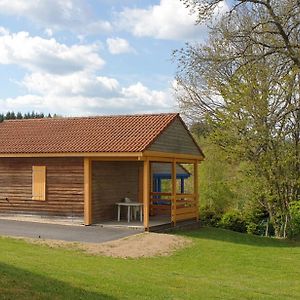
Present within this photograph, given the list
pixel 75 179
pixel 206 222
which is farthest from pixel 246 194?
pixel 75 179

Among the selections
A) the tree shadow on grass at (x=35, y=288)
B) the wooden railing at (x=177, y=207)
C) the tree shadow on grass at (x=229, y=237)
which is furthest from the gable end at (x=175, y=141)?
the tree shadow on grass at (x=35, y=288)

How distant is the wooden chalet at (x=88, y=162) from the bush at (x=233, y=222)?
7.56 m

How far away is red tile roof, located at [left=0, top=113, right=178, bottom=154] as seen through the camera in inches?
789

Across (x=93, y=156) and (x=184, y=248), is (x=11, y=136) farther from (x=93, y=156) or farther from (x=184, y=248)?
(x=184, y=248)

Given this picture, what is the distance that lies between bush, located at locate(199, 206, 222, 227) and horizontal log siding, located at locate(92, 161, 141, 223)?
31.3ft

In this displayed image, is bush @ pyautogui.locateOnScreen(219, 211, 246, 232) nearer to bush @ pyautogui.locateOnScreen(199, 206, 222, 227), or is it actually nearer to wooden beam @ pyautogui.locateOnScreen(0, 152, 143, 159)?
bush @ pyautogui.locateOnScreen(199, 206, 222, 227)

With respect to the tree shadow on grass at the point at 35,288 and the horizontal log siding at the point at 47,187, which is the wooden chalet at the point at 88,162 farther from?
the tree shadow on grass at the point at 35,288

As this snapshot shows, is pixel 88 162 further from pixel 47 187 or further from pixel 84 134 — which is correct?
pixel 47 187

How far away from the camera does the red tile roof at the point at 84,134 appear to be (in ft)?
65.7

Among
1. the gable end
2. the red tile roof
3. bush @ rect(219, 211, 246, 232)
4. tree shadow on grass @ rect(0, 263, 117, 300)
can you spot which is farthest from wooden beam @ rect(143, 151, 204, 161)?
tree shadow on grass @ rect(0, 263, 117, 300)

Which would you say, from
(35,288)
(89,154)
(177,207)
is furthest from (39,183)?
(35,288)

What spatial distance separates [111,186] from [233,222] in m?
11.1

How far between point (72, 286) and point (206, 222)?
23.6 metres

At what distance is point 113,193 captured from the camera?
22094mm
